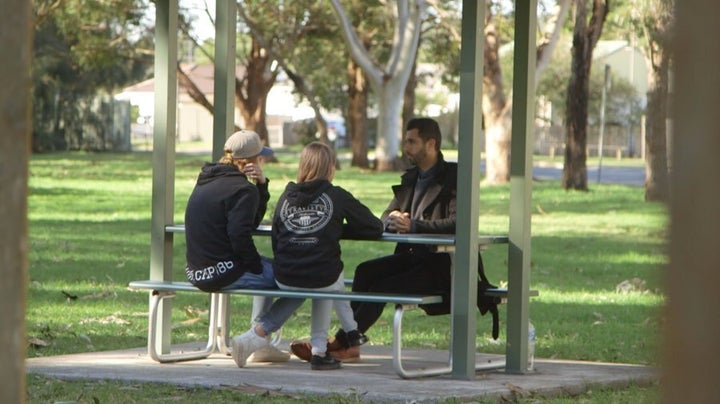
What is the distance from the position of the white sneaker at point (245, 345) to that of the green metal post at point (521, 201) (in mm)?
1508

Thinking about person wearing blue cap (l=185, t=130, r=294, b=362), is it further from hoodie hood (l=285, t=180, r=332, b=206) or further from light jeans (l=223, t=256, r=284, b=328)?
hoodie hood (l=285, t=180, r=332, b=206)

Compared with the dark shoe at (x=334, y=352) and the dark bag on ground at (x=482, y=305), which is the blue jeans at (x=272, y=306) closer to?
the dark shoe at (x=334, y=352)

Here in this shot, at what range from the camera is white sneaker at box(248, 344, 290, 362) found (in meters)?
9.02

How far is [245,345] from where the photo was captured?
8609mm

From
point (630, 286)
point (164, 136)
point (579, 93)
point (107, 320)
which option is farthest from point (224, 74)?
point (579, 93)

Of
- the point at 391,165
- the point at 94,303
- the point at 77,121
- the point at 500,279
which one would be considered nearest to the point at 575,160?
the point at 391,165

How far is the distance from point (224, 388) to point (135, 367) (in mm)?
1123

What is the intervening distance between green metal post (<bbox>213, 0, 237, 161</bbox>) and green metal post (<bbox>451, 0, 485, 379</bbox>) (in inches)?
73.9

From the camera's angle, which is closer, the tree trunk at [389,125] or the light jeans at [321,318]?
the light jeans at [321,318]

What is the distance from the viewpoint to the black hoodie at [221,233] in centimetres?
859

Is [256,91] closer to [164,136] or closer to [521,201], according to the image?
[164,136]

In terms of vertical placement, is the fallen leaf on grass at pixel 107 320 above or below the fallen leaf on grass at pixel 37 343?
below

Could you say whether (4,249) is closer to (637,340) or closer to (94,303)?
(637,340)

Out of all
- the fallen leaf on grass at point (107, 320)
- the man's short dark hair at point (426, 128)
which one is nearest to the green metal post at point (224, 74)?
the man's short dark hair at point (426, 128)
